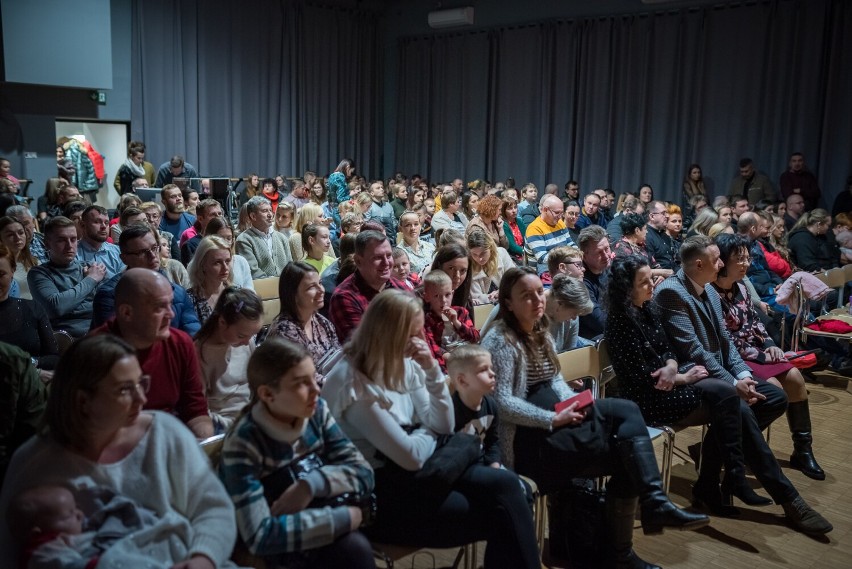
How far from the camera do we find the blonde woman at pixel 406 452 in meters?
2.46

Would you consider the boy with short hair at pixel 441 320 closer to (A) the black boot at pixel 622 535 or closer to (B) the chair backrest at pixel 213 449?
(A) the black boot at pixel 622 535

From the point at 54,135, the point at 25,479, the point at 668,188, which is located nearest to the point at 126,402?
the point at 25,479

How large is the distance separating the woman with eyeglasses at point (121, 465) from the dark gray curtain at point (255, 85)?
38.5ft

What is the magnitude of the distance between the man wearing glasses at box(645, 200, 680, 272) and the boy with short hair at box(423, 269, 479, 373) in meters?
3.25

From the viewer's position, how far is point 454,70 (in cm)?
1529

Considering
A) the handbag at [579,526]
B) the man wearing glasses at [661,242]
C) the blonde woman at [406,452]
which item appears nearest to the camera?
the blonde woman at [406,452]

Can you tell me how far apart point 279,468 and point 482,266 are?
311 cm

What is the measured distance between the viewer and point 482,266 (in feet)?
16.8

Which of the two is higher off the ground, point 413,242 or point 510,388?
point 413,242

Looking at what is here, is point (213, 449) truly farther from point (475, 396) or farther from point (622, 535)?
point (622, 535)

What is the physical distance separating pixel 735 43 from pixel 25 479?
1230cm

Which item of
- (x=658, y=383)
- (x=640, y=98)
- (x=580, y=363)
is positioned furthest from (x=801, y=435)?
(x=640, y=98)

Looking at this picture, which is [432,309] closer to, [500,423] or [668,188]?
[500,423]

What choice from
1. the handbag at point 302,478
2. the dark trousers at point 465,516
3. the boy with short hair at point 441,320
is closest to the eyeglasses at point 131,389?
the handbag at point 302,478
